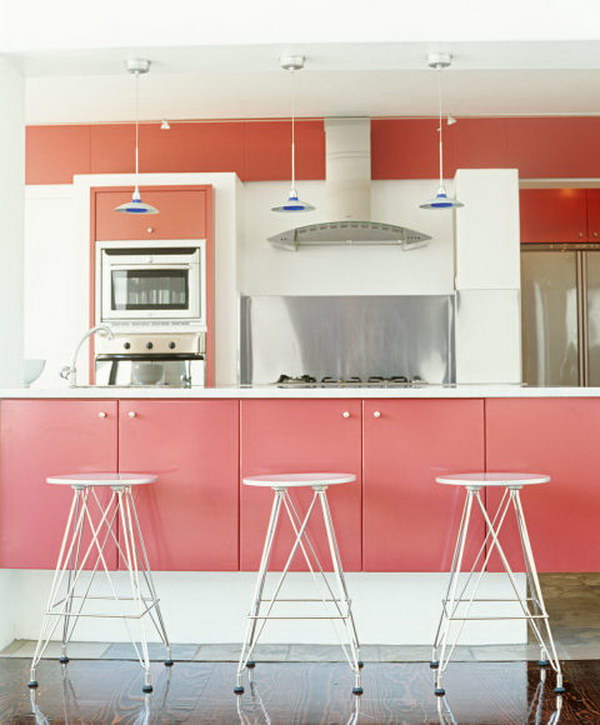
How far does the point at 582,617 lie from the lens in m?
4.08

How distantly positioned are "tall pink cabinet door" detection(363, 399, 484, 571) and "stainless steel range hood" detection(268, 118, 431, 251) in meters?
2.75

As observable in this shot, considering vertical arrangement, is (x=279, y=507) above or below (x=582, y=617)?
above

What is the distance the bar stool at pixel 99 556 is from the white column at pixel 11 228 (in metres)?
0.65

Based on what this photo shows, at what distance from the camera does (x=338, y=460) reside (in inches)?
140

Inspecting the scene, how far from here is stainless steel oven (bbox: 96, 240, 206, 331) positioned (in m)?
6.01

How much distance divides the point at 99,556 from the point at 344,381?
3.08 meters

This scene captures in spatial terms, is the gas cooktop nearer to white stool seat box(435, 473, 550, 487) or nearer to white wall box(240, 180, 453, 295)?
white wall box(240, 180, 453, 295)

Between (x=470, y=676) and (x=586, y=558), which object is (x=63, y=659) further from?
(x=586, y=558)

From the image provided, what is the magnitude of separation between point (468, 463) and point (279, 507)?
0.75 m

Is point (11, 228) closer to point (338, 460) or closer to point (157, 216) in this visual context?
point (338, 460)

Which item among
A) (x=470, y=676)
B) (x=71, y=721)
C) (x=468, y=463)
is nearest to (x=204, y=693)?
(x=71, y=721)

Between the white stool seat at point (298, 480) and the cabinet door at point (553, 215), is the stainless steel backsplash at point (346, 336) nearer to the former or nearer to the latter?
the cabinet door at point (553, 215)

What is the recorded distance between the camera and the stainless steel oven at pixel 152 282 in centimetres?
601

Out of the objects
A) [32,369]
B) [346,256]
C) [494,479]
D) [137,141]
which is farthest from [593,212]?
[32,369]
